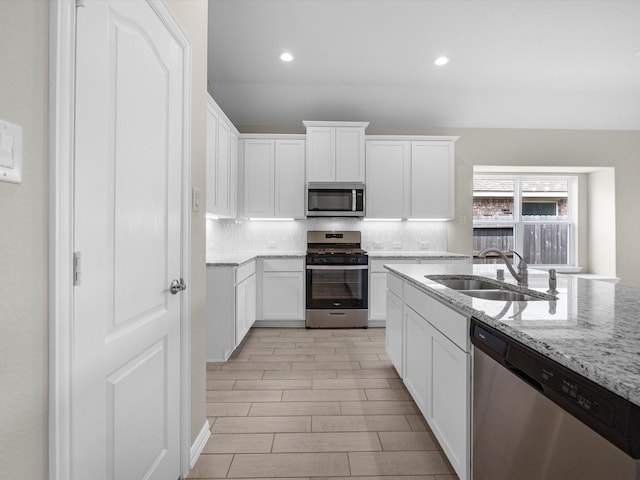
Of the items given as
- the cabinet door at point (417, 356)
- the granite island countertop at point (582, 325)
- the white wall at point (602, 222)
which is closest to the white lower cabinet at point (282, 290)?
the cabinet door at point (417, 356)

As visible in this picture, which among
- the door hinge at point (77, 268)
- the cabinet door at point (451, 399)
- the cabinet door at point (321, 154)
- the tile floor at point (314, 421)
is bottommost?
the tile floor at point (314, 421)

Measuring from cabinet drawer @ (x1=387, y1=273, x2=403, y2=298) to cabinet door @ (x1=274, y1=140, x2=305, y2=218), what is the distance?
1.90m

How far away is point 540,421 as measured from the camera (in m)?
0.93

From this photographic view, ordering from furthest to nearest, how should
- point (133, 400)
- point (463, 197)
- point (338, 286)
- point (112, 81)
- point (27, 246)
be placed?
point (463, 197) → point (338, 286) → point (133, 400) → point (112, 81) → point (27, 246)

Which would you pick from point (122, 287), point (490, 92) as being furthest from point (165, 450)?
point (490, 92)

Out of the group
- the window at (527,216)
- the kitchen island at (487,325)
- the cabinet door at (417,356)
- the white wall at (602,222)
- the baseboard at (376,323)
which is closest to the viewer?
the kitchen island at (487,325)

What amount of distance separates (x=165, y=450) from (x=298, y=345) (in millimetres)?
2097

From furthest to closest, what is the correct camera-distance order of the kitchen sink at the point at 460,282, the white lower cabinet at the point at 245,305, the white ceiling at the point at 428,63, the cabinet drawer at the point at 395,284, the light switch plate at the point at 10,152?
1. the white lower cabinet at the point at 245,305
2. the white ceiling at the point at 428,63
3. the cabinet drawer at the point at 395,284
4. the kitchen sink at the point at 460,282
5. the light switch plate at the point at 10,152

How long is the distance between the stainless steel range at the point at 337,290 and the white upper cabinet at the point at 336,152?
1.01 metres

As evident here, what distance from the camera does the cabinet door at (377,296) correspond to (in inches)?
161

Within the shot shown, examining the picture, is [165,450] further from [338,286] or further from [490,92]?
[490,92]

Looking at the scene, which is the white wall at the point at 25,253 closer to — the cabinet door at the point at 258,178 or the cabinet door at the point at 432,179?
the cabinet door at the point at 258,178

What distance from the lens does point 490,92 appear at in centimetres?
436

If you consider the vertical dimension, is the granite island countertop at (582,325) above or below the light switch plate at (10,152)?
below
